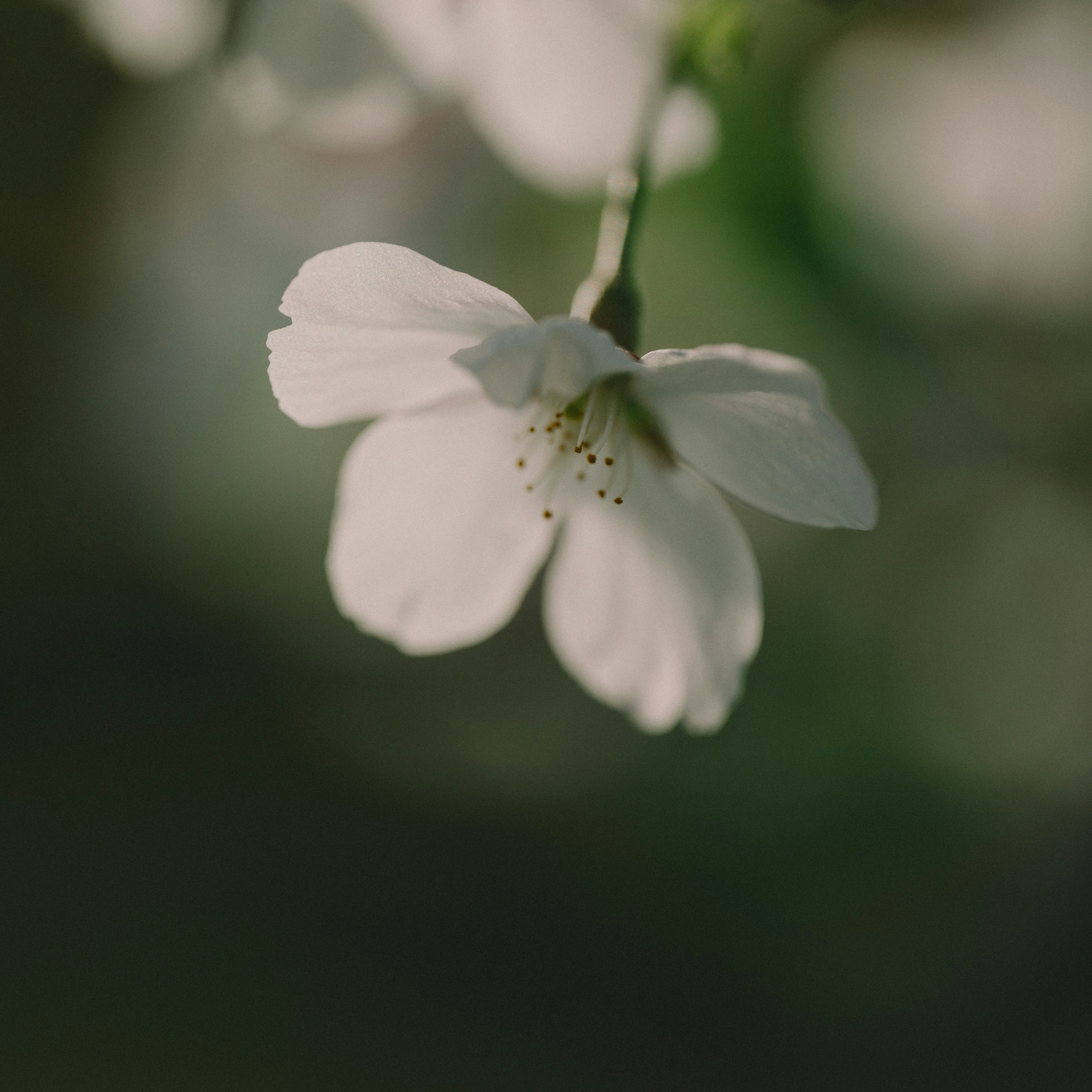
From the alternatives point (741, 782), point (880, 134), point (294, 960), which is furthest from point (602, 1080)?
point (880, 134)

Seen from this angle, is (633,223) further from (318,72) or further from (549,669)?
(549,669)

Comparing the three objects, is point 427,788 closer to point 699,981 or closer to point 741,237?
point 699,981

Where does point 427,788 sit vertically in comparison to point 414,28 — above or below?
below

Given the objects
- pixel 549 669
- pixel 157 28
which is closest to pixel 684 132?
pixel 157 28

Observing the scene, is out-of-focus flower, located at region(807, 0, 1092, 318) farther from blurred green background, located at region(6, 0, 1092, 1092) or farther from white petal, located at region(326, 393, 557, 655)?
white petal, located at region(326, 393, 557, 655)

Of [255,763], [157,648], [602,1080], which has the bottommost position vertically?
[602,1080]

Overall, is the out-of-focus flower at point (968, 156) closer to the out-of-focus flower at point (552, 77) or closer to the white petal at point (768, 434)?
the out-of-focus flower at point (552, 77)
